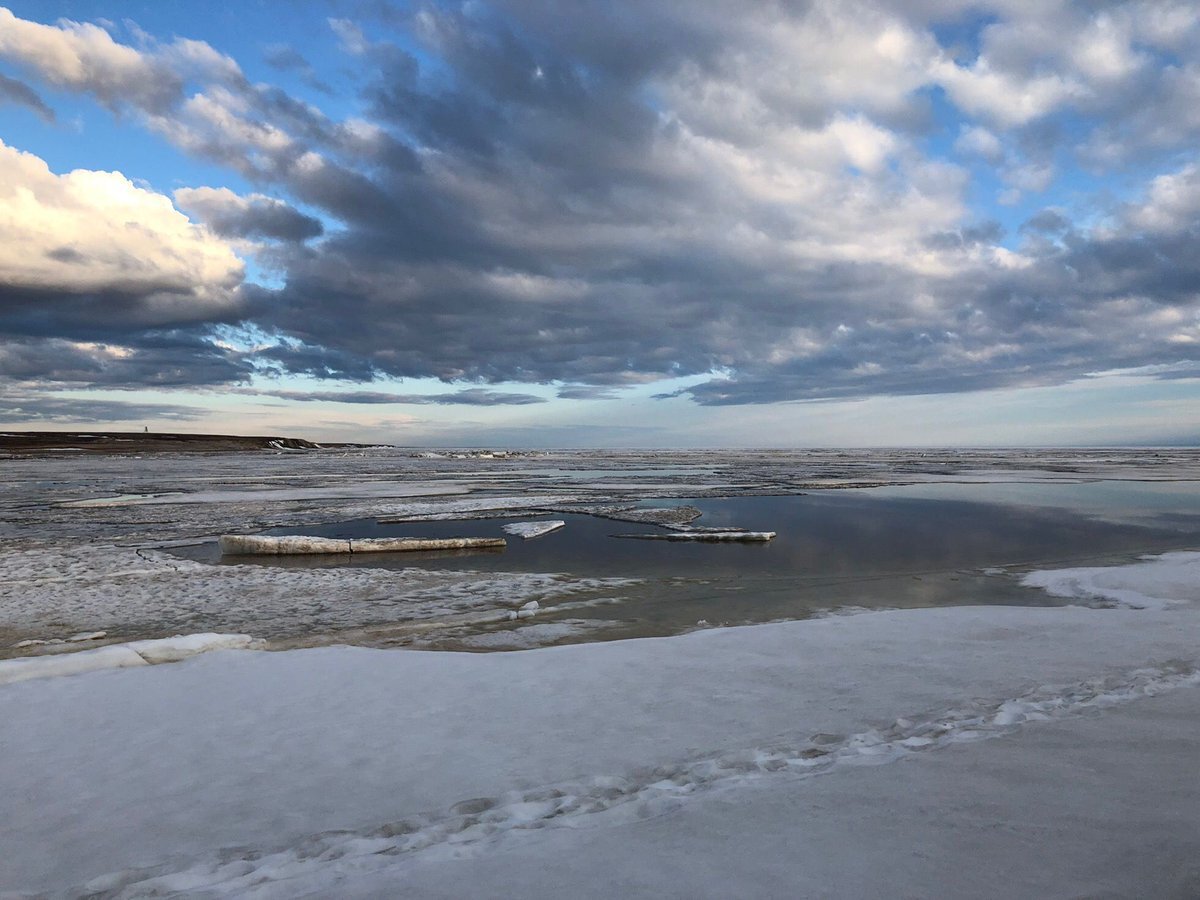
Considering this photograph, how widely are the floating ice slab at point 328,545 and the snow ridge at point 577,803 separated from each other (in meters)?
10.5

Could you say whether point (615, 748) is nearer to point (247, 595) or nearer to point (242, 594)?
point (247, 595)

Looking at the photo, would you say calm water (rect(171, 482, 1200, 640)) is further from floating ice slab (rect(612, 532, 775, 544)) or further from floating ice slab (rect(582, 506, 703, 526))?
floating ice slab (rect(582, 506, 703, 526))

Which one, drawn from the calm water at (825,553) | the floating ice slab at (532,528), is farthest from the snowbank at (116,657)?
the floating ice slab at (532,528)

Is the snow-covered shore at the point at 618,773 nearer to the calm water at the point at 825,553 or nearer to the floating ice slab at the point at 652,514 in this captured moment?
the calm water at the point at 825,553

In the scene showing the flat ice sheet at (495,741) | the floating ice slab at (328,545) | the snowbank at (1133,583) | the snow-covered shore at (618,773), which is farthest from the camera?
the floating ice slab at (328,545)

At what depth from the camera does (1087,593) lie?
933 cm

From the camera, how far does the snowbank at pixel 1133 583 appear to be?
875 centimetres

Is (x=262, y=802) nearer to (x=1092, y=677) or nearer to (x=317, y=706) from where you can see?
(x=317, y=706)

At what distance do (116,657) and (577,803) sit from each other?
5.06 metres

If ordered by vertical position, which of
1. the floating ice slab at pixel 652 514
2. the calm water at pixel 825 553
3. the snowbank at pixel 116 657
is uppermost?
the snowbank at pixel 116 657

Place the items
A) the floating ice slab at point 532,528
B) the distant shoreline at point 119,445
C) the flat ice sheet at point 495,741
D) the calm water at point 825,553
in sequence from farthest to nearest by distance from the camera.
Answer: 1. the distant shoreline at point 119,445
2. the floating ice slab at point 532,528
3. the calm water at point 825,553
4. the flat ice sheet at point 495,741

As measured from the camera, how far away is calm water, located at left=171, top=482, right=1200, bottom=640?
30.5 feet

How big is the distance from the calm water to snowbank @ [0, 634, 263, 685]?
145 inches

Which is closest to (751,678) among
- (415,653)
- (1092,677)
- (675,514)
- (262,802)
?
(1092,677)
